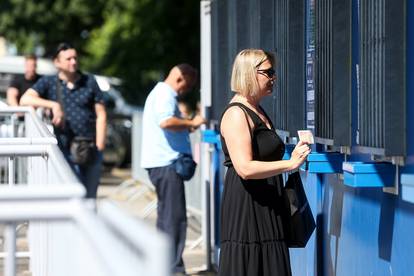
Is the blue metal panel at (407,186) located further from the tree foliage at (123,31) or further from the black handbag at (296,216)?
the tree foliage at (123,31)

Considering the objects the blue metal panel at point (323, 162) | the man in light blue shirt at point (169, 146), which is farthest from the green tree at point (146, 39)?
the blue metal panel at point (323, 162)

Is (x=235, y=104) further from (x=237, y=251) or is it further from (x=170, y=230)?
(x=170, y=230)

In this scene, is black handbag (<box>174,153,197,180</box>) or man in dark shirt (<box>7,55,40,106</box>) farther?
man in dark shirt (<box>7,55,40,106</box>)

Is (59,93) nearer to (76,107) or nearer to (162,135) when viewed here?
(76,107)

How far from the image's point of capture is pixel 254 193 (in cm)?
511

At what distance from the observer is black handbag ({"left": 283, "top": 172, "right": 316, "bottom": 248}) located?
5109mm

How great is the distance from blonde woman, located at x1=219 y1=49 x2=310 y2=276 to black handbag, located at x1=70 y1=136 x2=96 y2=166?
3702 mm

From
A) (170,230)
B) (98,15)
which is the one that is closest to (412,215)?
(170,230)

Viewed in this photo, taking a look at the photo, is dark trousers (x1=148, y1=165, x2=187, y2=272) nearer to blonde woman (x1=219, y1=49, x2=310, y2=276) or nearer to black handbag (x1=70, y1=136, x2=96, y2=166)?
black handbag (x1=70, y1=136, x2=96, y2=166)

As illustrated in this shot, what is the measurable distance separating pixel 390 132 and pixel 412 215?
33 centimetres

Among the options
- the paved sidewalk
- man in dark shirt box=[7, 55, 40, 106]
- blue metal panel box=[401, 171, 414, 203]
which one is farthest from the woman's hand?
man in dark shirt box=[7, 55, 40, 106]

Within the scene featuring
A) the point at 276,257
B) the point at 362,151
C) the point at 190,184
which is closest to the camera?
the point at 362,151

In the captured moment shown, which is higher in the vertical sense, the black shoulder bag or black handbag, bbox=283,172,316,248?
the black shoulder bag

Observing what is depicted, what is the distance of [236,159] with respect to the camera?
494 cm
